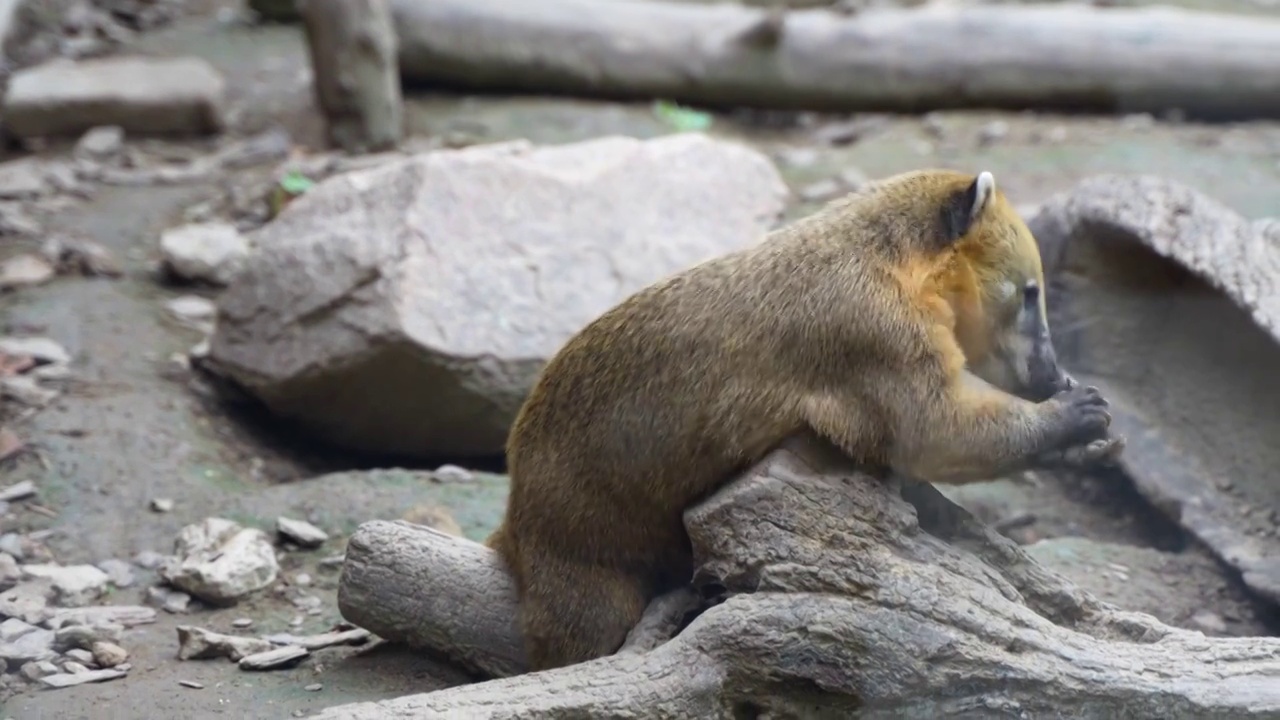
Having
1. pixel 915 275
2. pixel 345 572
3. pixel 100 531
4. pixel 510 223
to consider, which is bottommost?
pixel 100 531

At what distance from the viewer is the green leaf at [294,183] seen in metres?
8.05

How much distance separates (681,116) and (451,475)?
Answer: 465cm

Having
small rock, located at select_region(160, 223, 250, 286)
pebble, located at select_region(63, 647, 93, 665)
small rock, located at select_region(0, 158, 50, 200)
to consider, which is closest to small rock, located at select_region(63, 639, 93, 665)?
pebble, located at select_region(63, 647, 93, 665)

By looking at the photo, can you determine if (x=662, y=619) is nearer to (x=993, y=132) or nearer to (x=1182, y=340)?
(x=1182, y=340)

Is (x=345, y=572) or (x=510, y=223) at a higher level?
(x=510, y=223)

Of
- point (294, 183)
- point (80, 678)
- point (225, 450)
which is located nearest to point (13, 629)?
point (80, 678)

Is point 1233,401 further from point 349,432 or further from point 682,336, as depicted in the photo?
point 349,432

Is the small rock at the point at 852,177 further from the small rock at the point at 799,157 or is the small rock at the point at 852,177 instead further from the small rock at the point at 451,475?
the small rock at the point at 451,475

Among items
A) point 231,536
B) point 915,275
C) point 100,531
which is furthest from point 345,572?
point 915,275

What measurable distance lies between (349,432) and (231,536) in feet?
3.97

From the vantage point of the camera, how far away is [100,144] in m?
9.17

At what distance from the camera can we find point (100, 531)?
17.6ft

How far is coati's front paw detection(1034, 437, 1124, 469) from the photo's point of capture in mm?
3869

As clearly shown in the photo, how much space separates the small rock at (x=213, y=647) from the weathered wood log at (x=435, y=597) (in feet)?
1.13
